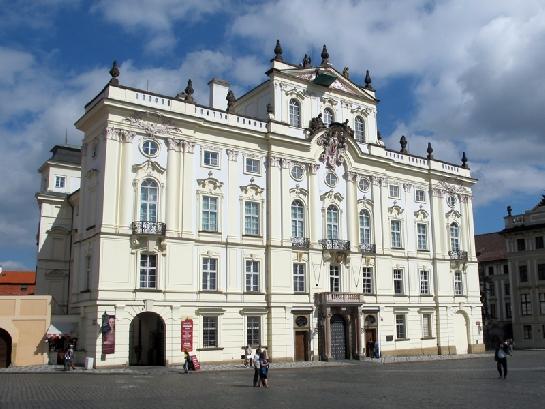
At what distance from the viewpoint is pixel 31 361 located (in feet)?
131

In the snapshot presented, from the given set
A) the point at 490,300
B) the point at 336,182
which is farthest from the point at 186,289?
the point at 490,300

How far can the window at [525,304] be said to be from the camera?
76375 mm

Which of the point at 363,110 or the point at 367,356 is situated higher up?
the point at 363,110

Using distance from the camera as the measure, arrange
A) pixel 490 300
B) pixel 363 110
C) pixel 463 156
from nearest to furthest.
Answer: pixel 363 110 < pixel 463 156 < pixel 490 300

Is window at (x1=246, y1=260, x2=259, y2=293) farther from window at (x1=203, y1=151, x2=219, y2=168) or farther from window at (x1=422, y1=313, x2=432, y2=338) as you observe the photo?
window at (x1=422, y1=313, x2=432, y2=338)

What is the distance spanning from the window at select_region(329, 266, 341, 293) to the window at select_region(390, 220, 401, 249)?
731 cm

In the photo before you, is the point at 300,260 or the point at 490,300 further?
the point at 490,300

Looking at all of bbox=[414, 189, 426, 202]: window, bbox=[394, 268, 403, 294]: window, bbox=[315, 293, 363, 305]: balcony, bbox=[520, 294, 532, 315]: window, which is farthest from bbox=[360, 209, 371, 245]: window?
bbox=[520, 294, 532, 315]: window

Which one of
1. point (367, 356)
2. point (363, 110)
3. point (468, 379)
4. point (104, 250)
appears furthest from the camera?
point (363, 110)

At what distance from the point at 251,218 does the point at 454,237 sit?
941 inches

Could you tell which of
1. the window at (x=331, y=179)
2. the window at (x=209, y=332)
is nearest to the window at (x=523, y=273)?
the window at (x=331, y=179)

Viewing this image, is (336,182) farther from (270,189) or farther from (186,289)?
(186,289)

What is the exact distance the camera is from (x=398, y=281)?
54688mm

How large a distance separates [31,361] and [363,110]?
1338 inches
